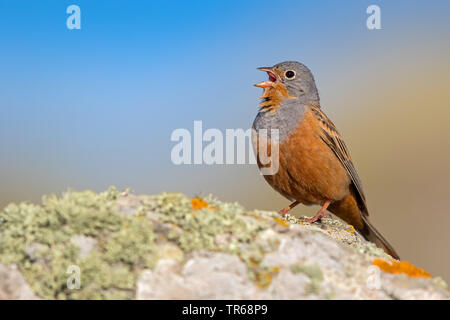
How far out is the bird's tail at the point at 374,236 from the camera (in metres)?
7.88

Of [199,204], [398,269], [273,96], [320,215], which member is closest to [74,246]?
[199,204]

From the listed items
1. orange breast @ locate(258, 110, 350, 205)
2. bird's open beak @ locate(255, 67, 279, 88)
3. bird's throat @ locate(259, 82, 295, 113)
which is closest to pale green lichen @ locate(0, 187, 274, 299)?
orange breast @ locate(258, 110, 350, 205)

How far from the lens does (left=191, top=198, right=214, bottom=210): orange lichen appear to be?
14.4 feet

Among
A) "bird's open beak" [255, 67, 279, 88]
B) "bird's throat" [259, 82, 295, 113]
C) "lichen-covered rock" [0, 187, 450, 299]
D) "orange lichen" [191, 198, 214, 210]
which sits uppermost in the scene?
"bird's open beak" [255, 67, 279, 88]

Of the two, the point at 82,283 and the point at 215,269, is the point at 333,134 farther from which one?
the point at 82,283

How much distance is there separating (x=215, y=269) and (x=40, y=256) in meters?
1.29

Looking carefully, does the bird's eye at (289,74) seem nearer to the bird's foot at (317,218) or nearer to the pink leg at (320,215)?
the pink leg at (320,215)

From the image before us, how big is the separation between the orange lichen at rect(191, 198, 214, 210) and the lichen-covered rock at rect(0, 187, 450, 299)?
66 millimetres

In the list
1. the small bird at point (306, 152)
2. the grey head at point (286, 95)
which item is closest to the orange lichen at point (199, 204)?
the small bird at point (306, 152)

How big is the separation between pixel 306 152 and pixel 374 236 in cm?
192

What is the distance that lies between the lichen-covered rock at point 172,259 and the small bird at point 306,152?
320 cm

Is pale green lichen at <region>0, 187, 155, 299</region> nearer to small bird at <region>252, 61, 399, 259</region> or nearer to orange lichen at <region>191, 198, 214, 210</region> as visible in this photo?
orange lichen at <region>191, 198, 214, 210</region>
